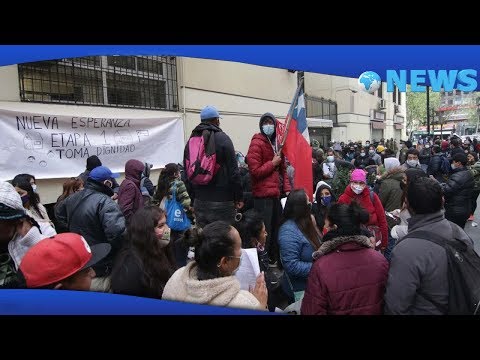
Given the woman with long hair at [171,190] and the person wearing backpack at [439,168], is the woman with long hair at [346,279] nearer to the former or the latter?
the woman with long hair at [171,190]

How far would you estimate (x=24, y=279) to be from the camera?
5.95 feet

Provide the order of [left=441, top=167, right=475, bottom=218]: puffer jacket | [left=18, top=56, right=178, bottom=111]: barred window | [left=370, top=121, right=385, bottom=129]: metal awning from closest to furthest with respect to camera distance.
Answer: [left=18, top=56, right=178, bottom=111]: barred window < [left=370, top=121, right=385, bottom=129]: metal awning < [left=441, top=167, right=475, bottom=218]: puffer jacket

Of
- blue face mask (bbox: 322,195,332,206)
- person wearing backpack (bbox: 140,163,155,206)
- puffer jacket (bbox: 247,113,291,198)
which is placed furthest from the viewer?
blue face mask (bbox: 322,195,332,206)

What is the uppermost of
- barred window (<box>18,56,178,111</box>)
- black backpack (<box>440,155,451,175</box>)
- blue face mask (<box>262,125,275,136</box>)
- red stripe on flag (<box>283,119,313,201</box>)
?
barred window (<box>18,56,178,111</box>)

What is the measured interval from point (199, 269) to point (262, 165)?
1838mm

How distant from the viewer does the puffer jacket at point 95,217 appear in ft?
9.89

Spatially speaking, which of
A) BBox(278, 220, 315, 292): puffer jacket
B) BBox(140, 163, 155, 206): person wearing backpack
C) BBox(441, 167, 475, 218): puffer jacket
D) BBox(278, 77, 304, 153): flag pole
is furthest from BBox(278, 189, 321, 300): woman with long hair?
BBox(441, 167, 475, 218): puffer jacket

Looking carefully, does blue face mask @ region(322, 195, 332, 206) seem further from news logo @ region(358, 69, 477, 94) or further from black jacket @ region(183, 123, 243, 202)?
news logo @ region(358, 69, 477, 94)

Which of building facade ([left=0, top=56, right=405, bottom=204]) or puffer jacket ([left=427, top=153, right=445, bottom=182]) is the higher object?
building facade ([left=0, top=56, right=405, bottom=204])

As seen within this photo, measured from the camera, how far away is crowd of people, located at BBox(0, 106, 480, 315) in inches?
71.6

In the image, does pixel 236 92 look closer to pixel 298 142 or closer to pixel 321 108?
pixel 298 142

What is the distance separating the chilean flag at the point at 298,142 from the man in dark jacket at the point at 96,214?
1369 millimetres
